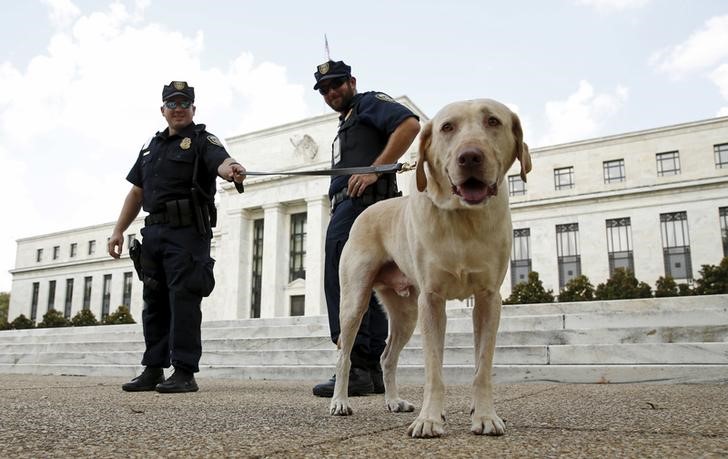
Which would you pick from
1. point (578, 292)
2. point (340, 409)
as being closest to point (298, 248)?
point (578, 292)

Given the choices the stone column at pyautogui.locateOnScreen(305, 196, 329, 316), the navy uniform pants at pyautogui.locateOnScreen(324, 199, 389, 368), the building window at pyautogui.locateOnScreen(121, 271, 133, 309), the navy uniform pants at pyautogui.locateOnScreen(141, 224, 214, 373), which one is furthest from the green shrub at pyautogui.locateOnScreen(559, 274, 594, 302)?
the building window at pyautogui.locateOnScreen(121, 271, 133, 309)

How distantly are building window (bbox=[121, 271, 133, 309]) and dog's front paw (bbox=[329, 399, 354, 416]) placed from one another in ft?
178

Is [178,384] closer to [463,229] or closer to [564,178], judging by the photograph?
[463,229]

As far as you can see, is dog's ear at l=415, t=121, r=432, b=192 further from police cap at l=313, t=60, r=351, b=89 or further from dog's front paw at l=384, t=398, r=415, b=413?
police cap at l=313, t=60, r=351, b=89

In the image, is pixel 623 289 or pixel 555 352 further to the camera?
pixel 623 289

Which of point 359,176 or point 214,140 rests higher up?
point 214,140

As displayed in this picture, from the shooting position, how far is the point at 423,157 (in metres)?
2.54

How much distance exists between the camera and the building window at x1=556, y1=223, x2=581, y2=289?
117 feet

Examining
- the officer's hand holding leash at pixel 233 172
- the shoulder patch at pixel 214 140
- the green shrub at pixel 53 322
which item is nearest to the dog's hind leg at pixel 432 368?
the officer's hand holding leash at pixel 233 172

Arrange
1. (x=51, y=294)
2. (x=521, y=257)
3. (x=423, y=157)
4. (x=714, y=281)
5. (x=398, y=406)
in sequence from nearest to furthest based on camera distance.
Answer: (x=423, y=157), (x=398, y=406), (x=714, y=281), (x=521, y=257), (x=51, y=294)

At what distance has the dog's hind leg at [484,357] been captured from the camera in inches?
92.2

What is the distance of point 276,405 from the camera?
12.0ft

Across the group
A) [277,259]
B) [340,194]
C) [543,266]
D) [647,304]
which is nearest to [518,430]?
[340,194]

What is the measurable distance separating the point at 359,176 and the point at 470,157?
85.8 inches
